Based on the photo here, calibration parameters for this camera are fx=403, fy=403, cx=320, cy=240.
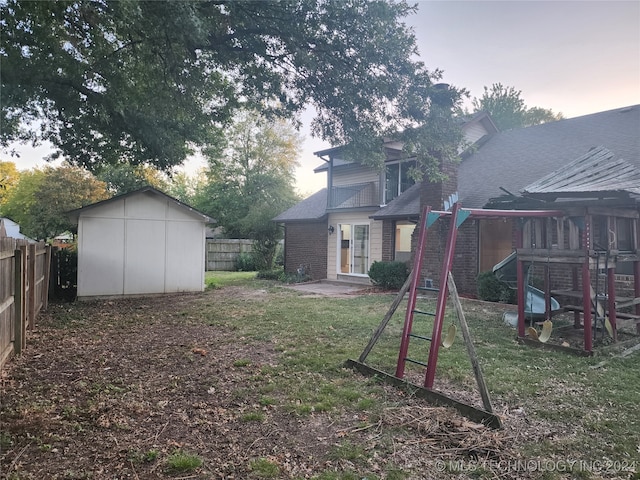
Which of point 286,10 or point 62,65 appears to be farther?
point 62,65

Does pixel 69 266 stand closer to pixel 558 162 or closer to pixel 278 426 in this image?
pixel 278 426

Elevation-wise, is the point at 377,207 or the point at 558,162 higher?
the point at 558,162

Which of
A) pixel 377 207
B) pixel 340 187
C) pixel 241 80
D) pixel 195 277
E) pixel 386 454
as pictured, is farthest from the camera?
pixel 340 187

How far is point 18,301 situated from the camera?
204 inches

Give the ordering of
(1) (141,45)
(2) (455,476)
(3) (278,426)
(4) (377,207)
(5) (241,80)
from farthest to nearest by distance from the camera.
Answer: (4) (377,207)
(5) (241,80)
(1) (141,45)
(3) (278,426)
(2) (455,476)

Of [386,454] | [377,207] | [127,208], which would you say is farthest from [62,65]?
[377,207]

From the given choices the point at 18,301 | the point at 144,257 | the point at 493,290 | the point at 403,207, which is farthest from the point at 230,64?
the point at 493,290

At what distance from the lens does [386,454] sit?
298 centimetres

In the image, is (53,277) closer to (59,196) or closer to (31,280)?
(31,280)

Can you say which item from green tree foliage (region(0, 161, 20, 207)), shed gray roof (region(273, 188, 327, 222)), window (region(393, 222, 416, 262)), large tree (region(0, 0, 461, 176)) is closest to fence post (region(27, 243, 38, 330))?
large tree (region(0, 0, 461, 176))

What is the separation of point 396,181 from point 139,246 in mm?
9051

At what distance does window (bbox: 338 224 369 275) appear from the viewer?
15320mm

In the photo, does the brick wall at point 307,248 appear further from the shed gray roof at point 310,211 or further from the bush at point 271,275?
the bush at point 271,275

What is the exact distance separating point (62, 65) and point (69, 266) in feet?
21.6
